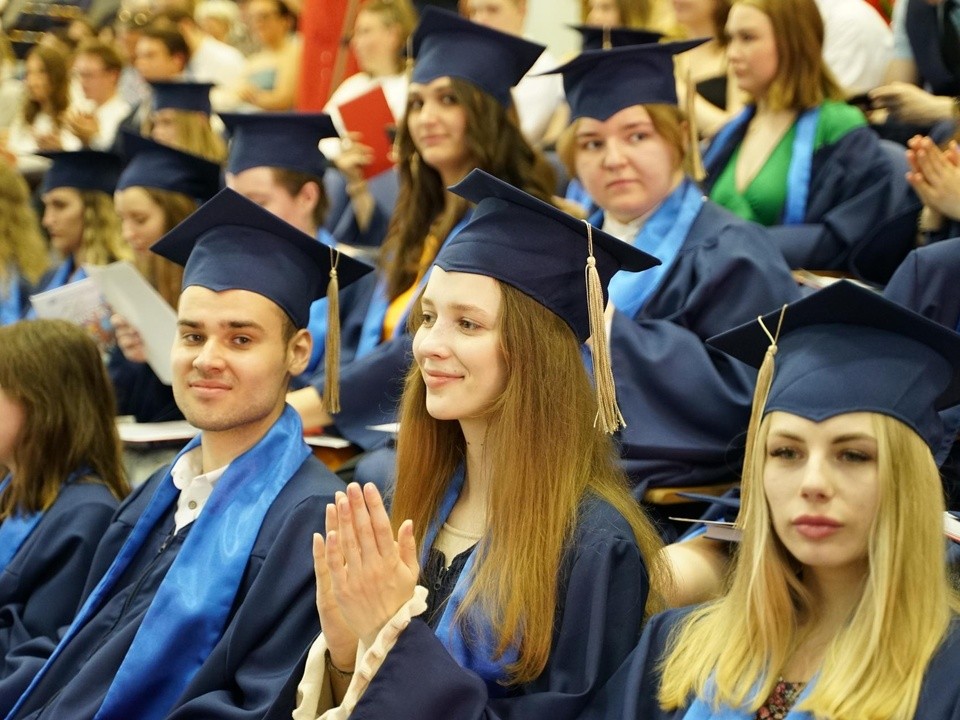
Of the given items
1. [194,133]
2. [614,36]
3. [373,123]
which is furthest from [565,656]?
[194,133]

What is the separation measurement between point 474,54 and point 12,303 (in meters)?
2.90

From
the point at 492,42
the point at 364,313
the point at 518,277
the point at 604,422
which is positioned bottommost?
the point at 364,313

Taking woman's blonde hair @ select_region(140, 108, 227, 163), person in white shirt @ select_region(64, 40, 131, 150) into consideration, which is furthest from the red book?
person in white shirt @ select_region(64, 40, 131, 150)

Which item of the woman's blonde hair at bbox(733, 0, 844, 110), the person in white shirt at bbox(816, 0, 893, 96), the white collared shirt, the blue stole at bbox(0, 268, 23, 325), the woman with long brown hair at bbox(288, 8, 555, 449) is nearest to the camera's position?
the white collared shirt

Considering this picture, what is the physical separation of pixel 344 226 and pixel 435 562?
3755 mm

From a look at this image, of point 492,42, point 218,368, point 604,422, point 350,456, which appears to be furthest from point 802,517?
point 492,42

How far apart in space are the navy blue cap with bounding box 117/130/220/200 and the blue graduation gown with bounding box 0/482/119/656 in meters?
1.98

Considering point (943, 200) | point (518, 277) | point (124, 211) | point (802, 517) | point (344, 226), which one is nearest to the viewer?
point (802, 517)

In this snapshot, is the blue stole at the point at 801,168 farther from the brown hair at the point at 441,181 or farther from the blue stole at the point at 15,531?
the blue stole at the point at 15,531

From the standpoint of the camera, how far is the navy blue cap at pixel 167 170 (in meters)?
5.63

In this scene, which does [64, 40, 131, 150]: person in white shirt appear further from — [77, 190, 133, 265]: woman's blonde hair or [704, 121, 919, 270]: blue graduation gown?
[704, 121, 919, 270]: blue graduation gown

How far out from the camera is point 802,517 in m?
2.38

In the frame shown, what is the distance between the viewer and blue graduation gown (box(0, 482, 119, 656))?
379 centimetres

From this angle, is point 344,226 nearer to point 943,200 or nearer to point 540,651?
point 943,200
